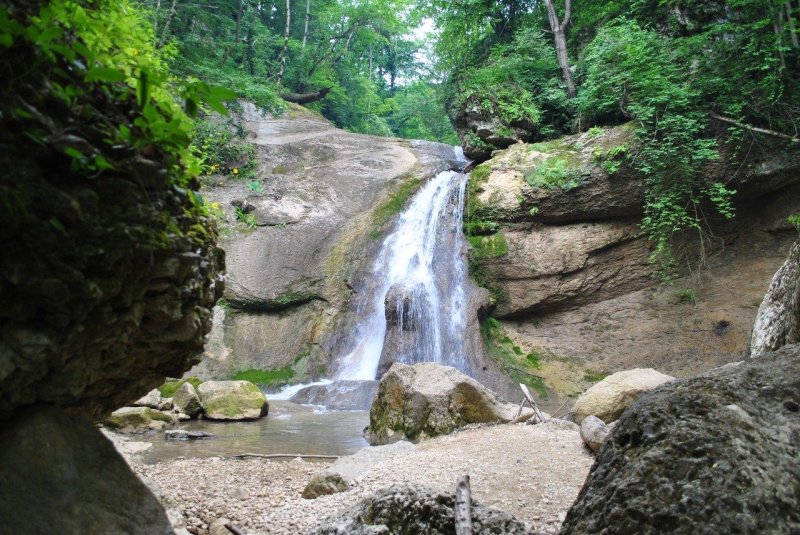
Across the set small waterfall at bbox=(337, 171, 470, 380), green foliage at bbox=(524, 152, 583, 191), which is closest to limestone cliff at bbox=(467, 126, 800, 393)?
green foliage at bbox=(524, 152, 583, 191)

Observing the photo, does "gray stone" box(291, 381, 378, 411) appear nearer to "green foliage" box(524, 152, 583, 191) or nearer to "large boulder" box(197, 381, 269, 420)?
"large boulder" box(197, 381, 269, 420)

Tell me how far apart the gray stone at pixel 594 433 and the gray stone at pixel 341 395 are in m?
6.09

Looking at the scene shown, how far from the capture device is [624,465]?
2.19 metres

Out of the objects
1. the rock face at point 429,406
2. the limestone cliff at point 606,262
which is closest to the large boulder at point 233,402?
the rock face at point 429,406

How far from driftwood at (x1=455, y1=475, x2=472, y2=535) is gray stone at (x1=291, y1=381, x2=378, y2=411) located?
831cm

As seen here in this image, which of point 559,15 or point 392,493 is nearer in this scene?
point 392,493

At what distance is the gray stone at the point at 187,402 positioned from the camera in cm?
986

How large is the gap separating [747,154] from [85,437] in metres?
13.8

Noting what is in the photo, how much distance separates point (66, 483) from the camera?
2182 mm

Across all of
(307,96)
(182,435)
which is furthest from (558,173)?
(307,96)

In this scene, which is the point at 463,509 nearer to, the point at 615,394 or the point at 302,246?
the point at 615,394

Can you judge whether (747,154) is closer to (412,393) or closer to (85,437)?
(412,393)

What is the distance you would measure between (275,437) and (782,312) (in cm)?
710

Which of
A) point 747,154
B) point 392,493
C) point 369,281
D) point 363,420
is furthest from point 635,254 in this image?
point 392,493
